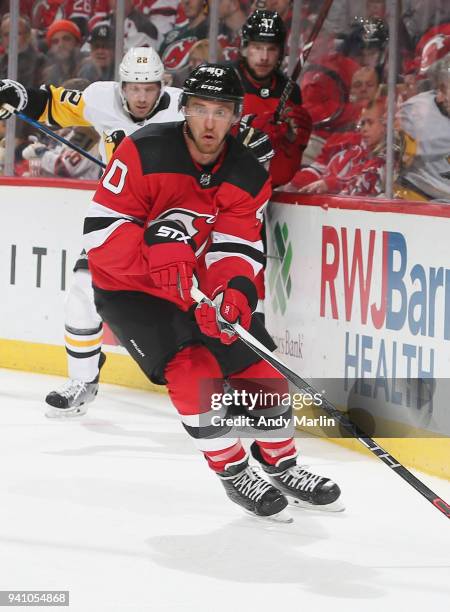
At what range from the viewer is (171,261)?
3158mm

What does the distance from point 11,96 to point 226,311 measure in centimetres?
205

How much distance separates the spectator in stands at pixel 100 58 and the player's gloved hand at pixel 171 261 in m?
2.83

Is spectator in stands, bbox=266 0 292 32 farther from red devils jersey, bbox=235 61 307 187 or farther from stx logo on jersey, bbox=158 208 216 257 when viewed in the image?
stx logo on jersey, bbox=158 208 216 257

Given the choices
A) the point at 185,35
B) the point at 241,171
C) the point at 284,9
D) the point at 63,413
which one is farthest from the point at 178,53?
the point at 241,171

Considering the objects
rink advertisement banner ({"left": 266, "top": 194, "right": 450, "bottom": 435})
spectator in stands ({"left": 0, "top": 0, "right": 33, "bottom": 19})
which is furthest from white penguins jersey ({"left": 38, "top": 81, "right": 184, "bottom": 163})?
spectator in stands ({"left": 0, "top": 0, "right": 33, "bottom": 19})

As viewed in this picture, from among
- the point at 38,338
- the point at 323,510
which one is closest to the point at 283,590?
the point at 323,510

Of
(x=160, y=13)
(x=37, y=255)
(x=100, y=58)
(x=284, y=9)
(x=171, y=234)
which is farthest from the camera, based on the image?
(x=100, y=58)

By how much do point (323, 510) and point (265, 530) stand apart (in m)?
0.27

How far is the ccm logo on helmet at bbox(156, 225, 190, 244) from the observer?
320 centimetres

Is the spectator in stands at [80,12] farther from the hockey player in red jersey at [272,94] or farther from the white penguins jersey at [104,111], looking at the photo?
the hockey player in red jersey at [272,94]

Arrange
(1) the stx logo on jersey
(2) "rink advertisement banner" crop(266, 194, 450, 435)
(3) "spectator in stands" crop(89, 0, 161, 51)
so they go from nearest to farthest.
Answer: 1. (1) the stx logo on jersey
2. (2) "rink advertisement banner" crop(266, 194, 450, 435)
3. (3) "spectator in stands" crop(89, 0, 161, 51)

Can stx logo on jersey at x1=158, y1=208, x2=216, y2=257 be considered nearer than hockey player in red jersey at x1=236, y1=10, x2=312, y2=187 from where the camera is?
Yes

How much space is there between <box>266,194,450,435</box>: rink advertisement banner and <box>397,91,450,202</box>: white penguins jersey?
1.41ft

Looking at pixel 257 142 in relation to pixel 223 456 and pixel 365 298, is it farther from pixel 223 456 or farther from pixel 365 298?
pixel 223 456
